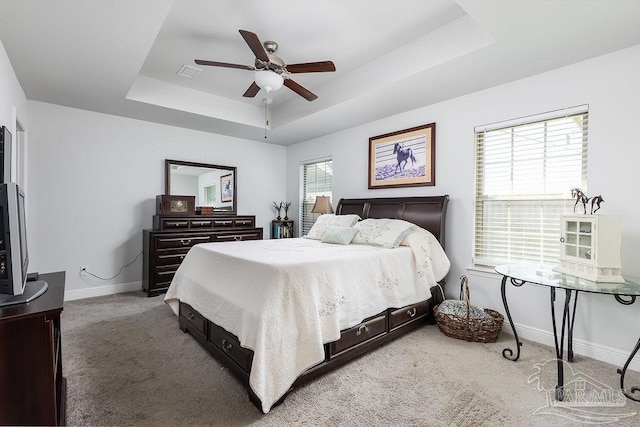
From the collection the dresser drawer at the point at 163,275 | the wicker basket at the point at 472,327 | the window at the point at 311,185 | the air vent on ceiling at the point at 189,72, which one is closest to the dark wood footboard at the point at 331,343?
the wicker basket at the point at 472,327

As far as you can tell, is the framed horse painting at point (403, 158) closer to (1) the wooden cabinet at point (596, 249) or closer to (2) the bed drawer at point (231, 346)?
(1) the wooden cabinet at point (596, 249)

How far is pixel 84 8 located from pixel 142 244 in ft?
10.6

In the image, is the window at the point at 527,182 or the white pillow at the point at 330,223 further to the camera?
the white pillow at the point at 330,223

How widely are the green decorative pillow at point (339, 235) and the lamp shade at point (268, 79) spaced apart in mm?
1652

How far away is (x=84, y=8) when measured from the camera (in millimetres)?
1958

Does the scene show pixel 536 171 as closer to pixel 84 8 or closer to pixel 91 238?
pixel 84 8

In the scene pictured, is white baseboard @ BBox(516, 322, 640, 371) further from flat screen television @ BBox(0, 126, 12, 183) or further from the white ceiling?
flat screen television @ BBox(0, 126, 12, 183)

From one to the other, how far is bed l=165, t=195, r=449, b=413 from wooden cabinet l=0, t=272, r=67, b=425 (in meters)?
0.89

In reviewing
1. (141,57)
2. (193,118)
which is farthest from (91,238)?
(141,57)

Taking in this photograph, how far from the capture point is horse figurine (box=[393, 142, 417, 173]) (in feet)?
12.3

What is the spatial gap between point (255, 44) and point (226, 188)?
3200mm

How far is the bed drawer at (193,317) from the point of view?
2411 mm

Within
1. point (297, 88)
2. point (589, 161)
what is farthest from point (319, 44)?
point (589, 161)

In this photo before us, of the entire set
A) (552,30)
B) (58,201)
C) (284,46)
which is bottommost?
(58,201)
